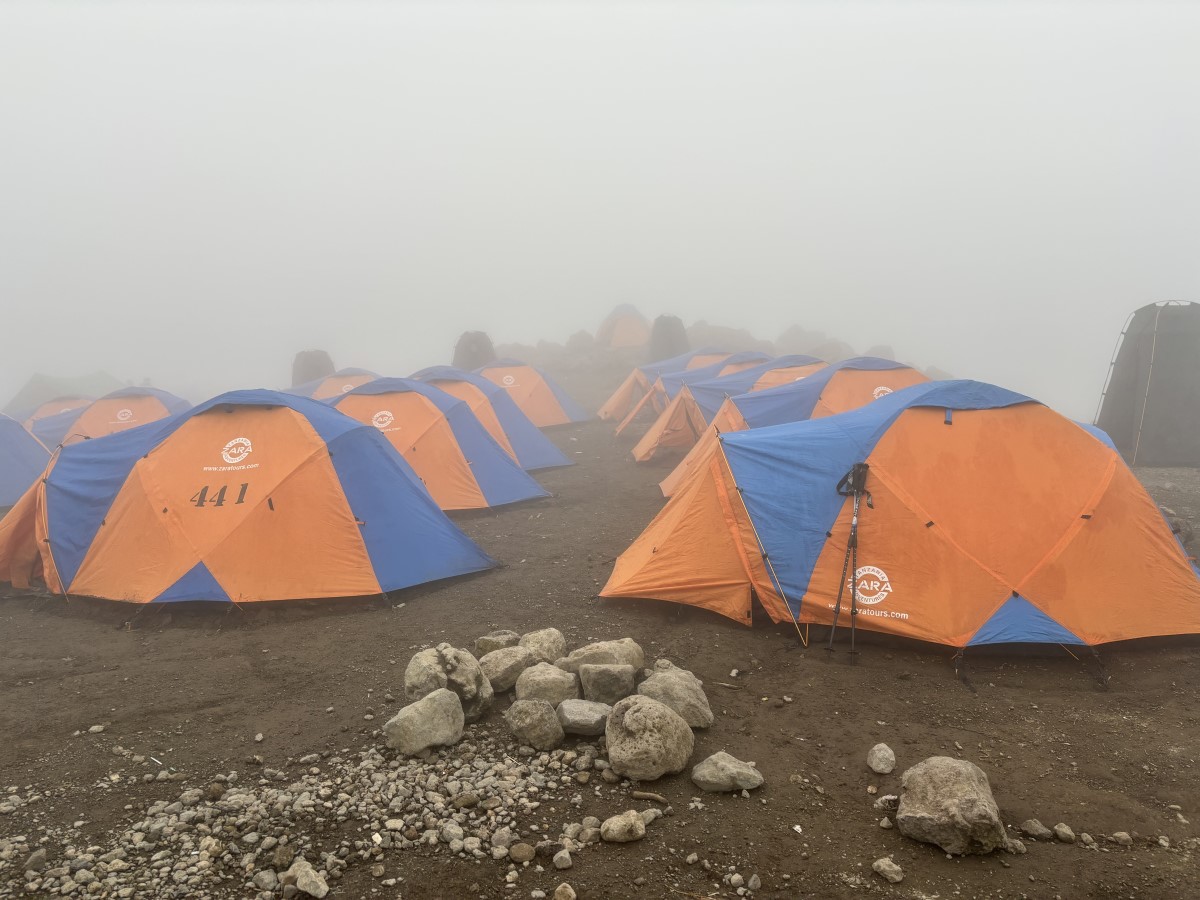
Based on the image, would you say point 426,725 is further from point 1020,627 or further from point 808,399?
point 808,399

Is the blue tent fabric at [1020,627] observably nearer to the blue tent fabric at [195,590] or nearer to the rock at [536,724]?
the rock at [536,724]

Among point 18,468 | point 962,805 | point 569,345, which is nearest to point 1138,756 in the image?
point 962,805

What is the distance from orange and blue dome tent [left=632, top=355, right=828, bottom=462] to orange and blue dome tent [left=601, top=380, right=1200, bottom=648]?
9.55 m

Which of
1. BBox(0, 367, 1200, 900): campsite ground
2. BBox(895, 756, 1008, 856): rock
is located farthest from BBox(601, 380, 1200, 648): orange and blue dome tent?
BBox(895, 756, 1008, 856): rock

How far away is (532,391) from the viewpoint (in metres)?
24.7

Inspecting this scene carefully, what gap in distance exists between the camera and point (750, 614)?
7461mm

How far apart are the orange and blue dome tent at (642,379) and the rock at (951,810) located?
70.3ft

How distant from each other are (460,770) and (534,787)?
534mm

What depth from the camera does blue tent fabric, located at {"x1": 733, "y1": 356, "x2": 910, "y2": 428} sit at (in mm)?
14047

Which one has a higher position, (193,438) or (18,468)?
(193,438)

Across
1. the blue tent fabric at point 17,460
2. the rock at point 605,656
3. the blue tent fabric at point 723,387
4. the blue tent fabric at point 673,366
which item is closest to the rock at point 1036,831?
the rock at point 605,656

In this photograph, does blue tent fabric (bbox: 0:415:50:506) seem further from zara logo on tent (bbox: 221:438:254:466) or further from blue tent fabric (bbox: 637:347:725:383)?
blue tent fabric (bbox: 637:347:725:383)

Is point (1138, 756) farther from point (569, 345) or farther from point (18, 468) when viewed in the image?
point (569, 345)

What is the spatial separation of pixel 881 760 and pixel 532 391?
806 inches
